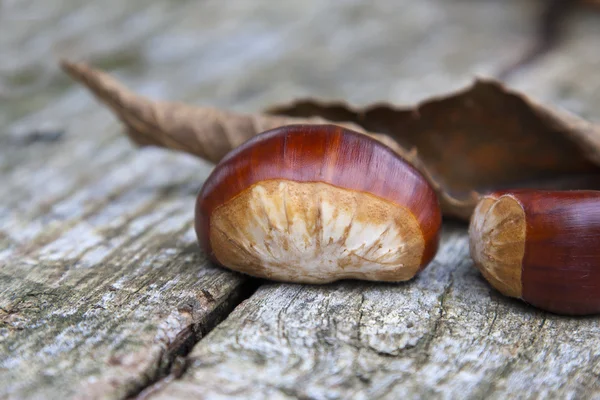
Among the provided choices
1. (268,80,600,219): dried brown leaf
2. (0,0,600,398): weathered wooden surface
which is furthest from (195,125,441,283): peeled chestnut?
(268,80,600,219): dried brown leaf

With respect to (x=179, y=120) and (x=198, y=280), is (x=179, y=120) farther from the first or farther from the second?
(x=198, y=280)

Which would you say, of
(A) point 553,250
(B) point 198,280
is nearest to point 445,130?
(A) point 553,250

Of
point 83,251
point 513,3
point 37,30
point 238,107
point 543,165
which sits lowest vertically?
point 513,3

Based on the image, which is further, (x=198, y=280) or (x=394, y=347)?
(x=198, y=280)

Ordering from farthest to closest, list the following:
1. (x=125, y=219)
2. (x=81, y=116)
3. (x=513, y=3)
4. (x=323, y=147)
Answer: (x=513, y=3), (x=81, y=116), (x=125, y=219), (x=323, y=147)

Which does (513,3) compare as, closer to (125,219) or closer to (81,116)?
(81,116)

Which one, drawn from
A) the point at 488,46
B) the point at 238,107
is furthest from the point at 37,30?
the point at 488,46
